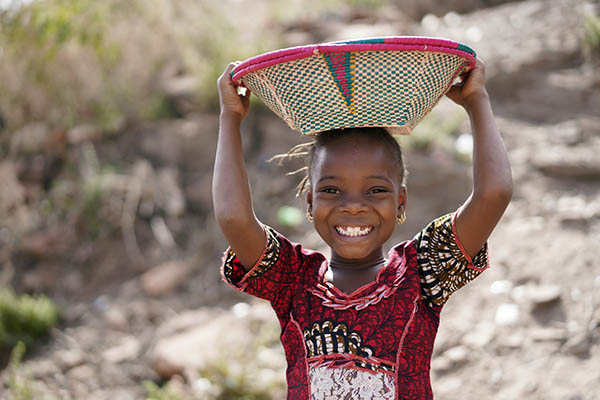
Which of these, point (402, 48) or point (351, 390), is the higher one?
point (402, 48)

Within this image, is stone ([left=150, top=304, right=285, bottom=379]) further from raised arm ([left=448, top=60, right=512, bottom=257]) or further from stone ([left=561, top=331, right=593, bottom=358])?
raised arm ([left=448, top=60, right=512, bottom=257])

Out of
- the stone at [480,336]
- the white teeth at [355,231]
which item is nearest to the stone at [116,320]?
the stone at [480,336]

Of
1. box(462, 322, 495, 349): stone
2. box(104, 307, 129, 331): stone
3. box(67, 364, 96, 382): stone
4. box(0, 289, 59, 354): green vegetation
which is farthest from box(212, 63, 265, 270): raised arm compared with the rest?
box(0, 289, 59, 354): green vegetation

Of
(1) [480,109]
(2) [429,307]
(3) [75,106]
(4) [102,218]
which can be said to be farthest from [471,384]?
(3) [75,106]

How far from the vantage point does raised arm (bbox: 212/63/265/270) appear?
1.55m

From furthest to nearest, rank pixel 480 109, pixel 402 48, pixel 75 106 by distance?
pixel 75 106, pixel 480 109, pixel 402 48

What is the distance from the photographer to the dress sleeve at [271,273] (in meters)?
1.62

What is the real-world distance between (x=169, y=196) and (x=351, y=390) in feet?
12.7

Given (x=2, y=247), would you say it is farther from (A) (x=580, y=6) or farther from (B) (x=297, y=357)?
(A) (x=580, y=6)

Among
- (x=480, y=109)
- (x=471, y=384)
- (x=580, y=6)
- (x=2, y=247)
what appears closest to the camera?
(x=480, y=109)

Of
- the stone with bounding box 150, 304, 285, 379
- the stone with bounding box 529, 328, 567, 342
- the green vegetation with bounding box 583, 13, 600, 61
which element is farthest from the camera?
the green vegetation with bounding box 583, 13, 600, 61

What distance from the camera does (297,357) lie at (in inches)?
63.2

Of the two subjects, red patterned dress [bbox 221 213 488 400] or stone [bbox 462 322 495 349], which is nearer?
red patterned dress [bbox 221 213 488 400]

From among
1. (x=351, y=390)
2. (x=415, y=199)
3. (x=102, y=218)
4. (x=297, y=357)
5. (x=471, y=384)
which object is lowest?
(x=351, y=390)
